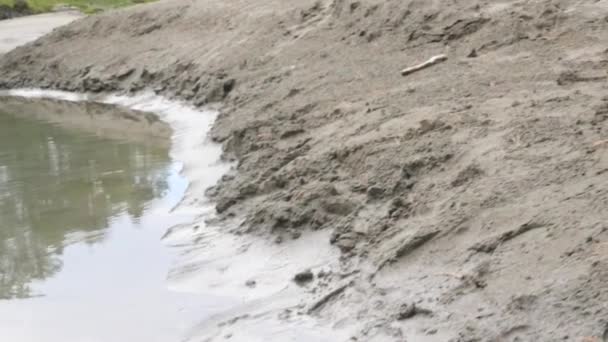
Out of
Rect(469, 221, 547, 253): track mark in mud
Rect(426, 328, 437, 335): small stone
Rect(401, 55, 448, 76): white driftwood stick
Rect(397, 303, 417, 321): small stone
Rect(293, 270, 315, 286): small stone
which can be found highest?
Rect(469, 221, 547, 253): track mark in mud

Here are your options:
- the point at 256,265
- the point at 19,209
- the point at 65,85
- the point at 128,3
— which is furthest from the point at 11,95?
the point at 128,3

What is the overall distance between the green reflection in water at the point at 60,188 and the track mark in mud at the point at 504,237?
3.51m

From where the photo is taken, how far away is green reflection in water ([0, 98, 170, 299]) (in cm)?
791

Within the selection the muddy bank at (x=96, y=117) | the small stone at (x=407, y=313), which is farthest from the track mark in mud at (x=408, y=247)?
the muddy bank at (x=96, y=117)

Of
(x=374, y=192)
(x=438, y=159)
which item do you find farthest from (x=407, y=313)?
(x=438, y=159)

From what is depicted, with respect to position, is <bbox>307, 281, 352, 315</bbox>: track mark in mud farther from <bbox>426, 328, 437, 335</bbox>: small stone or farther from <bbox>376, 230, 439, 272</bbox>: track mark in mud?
<bbox>426, 328, 437, 335</bbox>: small stone

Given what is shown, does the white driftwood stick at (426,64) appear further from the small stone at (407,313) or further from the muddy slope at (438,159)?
the small stone at (407,313)

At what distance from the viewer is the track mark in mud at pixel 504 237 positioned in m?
5.50

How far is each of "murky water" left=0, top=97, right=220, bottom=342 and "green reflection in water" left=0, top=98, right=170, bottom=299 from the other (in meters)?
0.01

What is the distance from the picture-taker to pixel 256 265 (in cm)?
684

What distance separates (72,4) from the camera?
120ft

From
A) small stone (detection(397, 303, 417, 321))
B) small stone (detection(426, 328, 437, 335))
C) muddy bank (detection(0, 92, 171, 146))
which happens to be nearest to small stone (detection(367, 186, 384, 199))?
small stone (detection(397, 303, 417, 321))

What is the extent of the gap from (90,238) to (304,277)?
8.87 feet

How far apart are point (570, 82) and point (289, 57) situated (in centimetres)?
592
